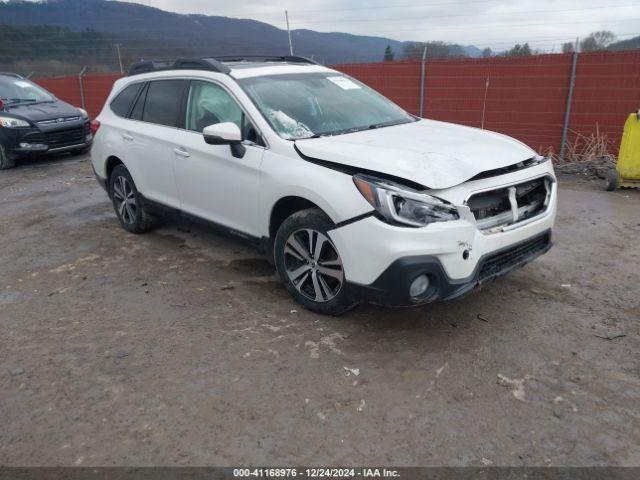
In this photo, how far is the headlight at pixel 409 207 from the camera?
312 cm

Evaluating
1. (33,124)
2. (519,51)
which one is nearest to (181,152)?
(33,124)

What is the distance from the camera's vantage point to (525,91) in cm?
Result: 982

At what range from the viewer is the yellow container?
22.9 feet

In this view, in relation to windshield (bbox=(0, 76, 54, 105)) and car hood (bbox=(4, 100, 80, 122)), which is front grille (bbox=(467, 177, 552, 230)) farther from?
windshield (bbox=(0, 76, 54, 105))

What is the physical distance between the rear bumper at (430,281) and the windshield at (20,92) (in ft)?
34.0

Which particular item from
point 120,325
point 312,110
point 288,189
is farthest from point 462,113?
point 120,325

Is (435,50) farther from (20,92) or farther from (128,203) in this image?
(20,92)

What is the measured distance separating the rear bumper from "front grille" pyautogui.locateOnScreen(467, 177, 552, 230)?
0.19 meters

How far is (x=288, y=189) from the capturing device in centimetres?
367

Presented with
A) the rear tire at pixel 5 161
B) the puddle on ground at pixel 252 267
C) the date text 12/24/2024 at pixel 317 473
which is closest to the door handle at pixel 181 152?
the puddle on ground at pixel 252 267

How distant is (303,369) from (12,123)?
31.8 feet

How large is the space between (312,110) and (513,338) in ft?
7.48

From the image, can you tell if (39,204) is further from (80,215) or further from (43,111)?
(43,111)

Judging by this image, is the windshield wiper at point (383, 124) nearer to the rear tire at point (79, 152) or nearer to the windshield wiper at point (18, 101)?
A: the rear tire at point (79, 152)
